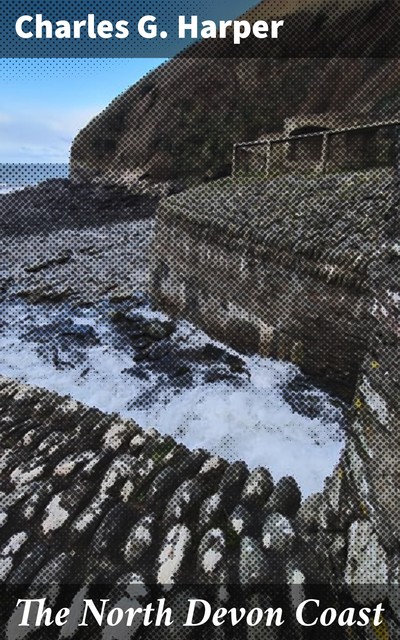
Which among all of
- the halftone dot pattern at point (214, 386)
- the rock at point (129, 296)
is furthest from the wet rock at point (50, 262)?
the rock at point (129, 296)

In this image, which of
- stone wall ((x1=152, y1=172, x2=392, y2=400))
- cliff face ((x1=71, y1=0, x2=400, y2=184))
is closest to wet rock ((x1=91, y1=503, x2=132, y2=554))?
stone wall ((x1=152, y1=172, x2=392, y2=400))

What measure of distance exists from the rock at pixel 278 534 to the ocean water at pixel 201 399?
2793 mm

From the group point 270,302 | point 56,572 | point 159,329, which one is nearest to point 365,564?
point 56,572

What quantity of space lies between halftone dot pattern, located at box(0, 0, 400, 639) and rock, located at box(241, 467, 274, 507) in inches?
0.8

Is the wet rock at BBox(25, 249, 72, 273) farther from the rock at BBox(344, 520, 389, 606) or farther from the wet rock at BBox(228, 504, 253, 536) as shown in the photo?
the rock at BBox(344, 520, 389, 606)

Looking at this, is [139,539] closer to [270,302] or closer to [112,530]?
[112,530]

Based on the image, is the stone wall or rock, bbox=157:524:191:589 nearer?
rock, bbox=157:524:191:589

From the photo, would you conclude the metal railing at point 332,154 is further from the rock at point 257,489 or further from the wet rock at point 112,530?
the wet rock at point 112,530

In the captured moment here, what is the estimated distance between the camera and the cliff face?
25641mm

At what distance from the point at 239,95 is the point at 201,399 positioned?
30553 millimetres

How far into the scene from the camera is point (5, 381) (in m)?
5.84

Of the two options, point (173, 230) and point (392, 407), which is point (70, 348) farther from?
point (392, 407)

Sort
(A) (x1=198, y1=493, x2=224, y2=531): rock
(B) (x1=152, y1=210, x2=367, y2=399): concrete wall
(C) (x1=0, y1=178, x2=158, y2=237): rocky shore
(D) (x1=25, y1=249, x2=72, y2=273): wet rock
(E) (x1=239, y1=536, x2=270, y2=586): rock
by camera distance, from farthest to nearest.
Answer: (C) (x1=0, y1=178, x2=158, y2=237): rocky shore, (D) (x1=25, y1=249, x2=72, y2=273): wet rock, (B) (x1=152, y1=210, x2=367, y2=399): concrete wall, (A) (x1=198, y1=493, x2=224, y2=531): rock, (E) (x1=239, y1=536, x2=270, y2=586): rock

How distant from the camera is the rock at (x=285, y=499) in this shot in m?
2.91
